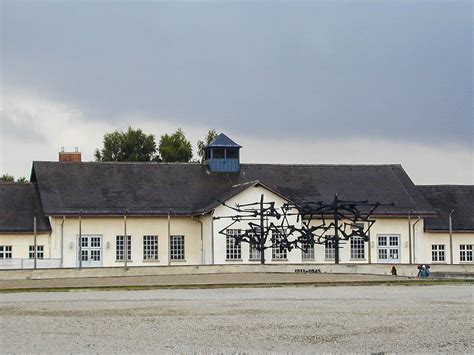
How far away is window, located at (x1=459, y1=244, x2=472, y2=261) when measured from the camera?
6438 cm

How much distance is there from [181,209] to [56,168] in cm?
774

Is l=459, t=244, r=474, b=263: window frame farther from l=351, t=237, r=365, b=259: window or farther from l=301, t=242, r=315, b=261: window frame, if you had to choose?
l=301, t=242, r=315, b=261: window frame

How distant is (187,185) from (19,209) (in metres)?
10.0

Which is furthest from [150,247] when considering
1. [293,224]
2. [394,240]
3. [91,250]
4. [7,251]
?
[394,240]

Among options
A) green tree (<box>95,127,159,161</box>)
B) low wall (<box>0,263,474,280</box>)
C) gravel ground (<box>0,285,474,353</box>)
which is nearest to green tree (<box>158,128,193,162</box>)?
green tree (<box>95,127,159,161</box>)

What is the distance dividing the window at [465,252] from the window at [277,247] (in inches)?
449

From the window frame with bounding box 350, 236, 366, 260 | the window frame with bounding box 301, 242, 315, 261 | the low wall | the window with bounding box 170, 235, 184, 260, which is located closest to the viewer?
the low wall

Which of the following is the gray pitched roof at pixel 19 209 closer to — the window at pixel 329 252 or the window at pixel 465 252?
the window at pixel 329 252

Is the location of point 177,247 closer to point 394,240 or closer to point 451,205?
point 394,240

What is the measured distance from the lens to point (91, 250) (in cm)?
5872

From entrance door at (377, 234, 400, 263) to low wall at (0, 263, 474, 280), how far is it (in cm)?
1089

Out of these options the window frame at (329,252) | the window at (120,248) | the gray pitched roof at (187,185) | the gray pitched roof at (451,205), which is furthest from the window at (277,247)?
the gray pitched roof at (451,205)

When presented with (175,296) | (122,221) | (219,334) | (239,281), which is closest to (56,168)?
(122,221)

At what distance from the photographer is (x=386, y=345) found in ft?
64.4
